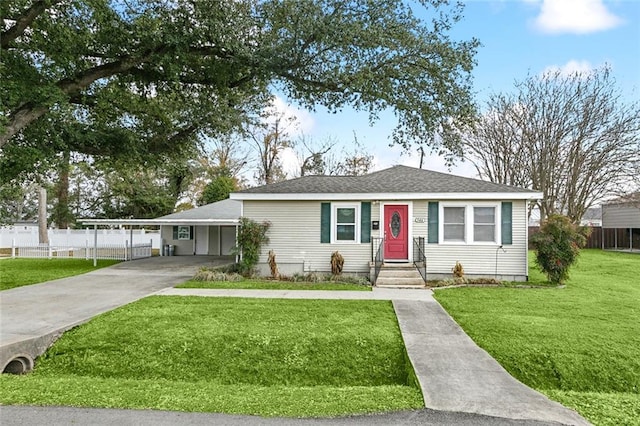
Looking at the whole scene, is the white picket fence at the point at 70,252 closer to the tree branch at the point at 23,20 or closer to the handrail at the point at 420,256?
the tree branch at the point at 23,20

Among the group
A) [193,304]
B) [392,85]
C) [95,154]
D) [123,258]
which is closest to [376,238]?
[392,85]

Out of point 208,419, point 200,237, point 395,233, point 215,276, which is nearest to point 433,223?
point 395,233

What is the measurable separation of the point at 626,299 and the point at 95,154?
46.8ft

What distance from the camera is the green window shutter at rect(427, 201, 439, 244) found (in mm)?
12383

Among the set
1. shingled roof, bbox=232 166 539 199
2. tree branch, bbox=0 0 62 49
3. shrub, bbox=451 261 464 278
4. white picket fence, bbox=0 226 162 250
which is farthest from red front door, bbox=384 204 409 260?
white picket fence, bbox=0 226 162 250

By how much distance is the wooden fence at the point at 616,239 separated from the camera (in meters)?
28.0

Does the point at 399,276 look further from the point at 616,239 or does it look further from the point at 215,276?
the point at 616,239

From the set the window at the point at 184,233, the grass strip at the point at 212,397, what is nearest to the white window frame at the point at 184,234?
the window at the point at 184,233

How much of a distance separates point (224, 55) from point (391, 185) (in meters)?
6.50

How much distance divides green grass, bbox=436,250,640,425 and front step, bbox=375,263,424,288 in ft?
3.86

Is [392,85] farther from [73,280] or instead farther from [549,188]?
[549,188]

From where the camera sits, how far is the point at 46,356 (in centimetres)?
607

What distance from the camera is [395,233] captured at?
12.7 metres

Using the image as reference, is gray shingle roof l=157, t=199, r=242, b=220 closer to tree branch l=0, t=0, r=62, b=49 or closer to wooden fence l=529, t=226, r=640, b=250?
tree branch l=0, t=0, r=62, b=49
